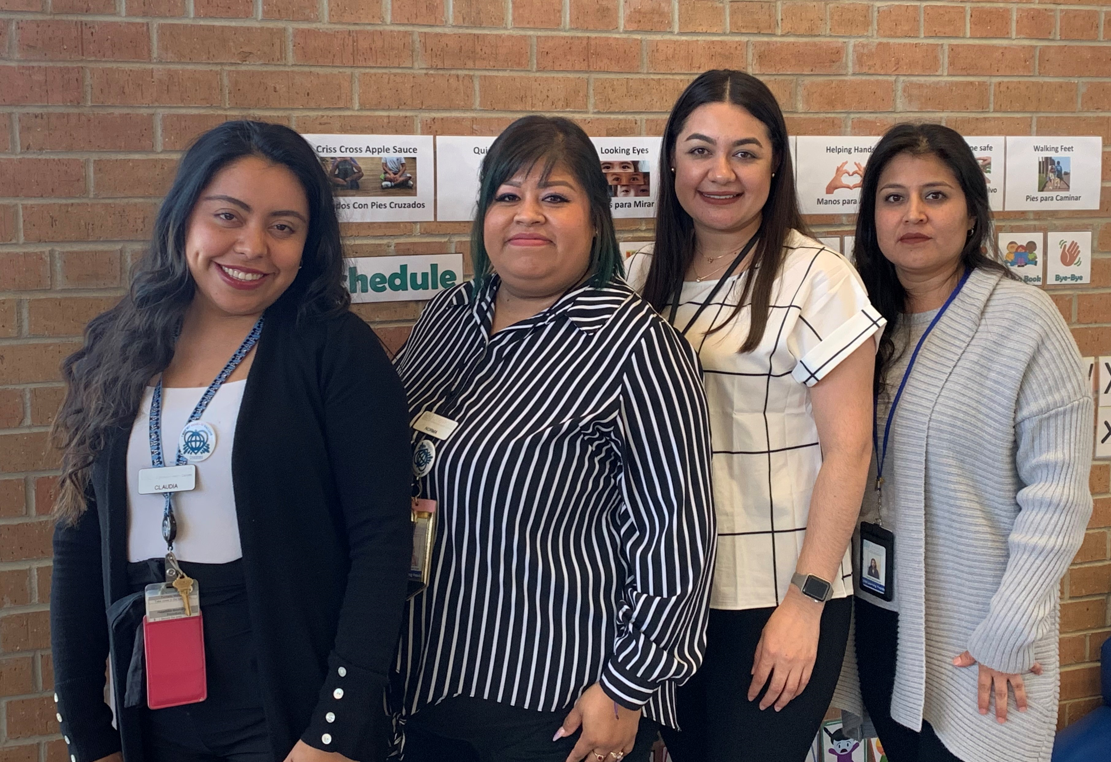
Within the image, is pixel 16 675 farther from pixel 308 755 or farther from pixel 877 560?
pixel 877 560

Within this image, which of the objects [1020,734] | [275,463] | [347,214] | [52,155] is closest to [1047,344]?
[1020,734]

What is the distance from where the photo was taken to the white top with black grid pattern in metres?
1.63

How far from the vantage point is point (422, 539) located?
4.84ft

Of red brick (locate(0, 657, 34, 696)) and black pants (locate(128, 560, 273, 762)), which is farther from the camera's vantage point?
red brick (locate(0, 657, 34, 696))

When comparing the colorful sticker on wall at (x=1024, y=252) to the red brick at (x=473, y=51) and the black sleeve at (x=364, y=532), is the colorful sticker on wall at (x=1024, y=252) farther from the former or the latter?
the black sleeve at (x=364, y=532)

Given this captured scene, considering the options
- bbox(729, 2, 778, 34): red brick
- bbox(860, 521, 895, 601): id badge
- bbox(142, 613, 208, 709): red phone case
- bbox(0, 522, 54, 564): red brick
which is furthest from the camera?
bbox(729, 2, 778, 34): red brick

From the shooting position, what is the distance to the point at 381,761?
1465mm

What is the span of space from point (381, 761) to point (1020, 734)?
1224 millimetres

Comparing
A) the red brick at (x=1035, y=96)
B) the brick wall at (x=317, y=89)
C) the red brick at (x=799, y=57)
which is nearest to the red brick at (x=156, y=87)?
the brick wall at (x=317, y=89)

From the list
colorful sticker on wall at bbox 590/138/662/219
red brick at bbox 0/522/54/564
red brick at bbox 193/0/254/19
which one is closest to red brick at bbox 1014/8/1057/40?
colorful sticker on wall at bbox 590/138/662/219

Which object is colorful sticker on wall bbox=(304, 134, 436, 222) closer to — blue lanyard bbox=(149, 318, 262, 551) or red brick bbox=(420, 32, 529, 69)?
red brick bbox=(420, 32, 529, 69)

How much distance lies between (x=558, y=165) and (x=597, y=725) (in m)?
0.96

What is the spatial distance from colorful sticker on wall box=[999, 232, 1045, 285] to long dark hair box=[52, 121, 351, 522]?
214cm

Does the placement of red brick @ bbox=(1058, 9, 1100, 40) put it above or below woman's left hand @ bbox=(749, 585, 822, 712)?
above
